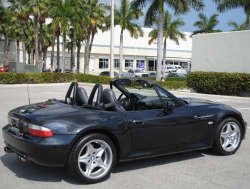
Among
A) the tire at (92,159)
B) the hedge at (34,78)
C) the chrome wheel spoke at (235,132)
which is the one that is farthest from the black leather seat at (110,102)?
the hedge at (34,78)

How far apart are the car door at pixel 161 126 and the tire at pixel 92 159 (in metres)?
0.46

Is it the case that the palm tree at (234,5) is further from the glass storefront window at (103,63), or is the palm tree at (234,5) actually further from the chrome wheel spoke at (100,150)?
the glass storefront window at (103,63)

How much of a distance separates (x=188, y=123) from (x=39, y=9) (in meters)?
32.4

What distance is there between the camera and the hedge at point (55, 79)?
2159 centimetres

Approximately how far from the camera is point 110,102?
14.2 feet

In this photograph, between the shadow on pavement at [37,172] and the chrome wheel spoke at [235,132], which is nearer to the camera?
the shadow on pavement at [37,172]

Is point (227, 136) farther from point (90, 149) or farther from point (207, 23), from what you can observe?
point (207, 23)

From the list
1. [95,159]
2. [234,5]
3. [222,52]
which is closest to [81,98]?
[95,159]

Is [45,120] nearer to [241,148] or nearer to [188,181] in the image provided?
[188,181]

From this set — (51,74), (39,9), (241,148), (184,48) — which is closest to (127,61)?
(184,48)

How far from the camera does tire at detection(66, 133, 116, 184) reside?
11.7 ft

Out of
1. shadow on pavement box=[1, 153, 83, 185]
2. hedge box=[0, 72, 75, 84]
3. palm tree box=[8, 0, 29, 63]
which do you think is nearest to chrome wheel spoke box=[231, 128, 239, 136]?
shadow on pavement box=[1, 153, 83, 185]

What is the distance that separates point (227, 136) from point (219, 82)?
13.5m

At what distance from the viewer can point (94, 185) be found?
369cm
